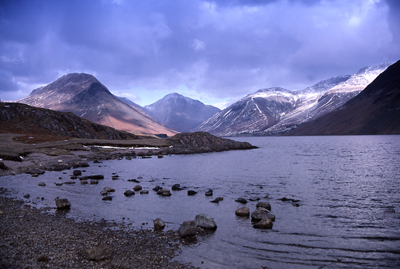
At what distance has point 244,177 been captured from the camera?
157 feet

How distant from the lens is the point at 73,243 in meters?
15.9

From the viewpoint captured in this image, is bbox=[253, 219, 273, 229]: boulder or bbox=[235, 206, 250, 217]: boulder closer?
bbox=[253, 219, 273, 229]: boulder

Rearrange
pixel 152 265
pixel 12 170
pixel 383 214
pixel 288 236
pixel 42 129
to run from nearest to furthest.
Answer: pixel 152 265 → pixel 288 236 → pixel 383 214 → pixel 12 170 → pixel 42 129

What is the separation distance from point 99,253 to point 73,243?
3144 millimetres

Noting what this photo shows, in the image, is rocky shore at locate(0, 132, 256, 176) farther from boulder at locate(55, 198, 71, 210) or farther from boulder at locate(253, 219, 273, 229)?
boulder at locate(253, 219, 273, 229)

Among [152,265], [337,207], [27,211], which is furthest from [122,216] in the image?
[337,207]

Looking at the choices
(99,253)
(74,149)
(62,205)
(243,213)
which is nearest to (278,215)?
(243,213)

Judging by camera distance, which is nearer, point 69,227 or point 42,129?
point 69,227

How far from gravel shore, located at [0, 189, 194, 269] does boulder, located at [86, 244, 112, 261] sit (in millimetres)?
52

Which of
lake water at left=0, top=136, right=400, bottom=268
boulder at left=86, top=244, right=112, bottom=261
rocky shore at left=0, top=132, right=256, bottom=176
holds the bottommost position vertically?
lake water at left=0, top=136, right=400, bottom=268

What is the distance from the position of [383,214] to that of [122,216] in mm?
24006

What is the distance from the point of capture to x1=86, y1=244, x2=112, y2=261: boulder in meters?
13.7

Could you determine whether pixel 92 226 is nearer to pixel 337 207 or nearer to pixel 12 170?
pixel 337 207

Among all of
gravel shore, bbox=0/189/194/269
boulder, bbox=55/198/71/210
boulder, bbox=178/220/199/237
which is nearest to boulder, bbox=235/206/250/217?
boulder, bbox=178/220/199/237
